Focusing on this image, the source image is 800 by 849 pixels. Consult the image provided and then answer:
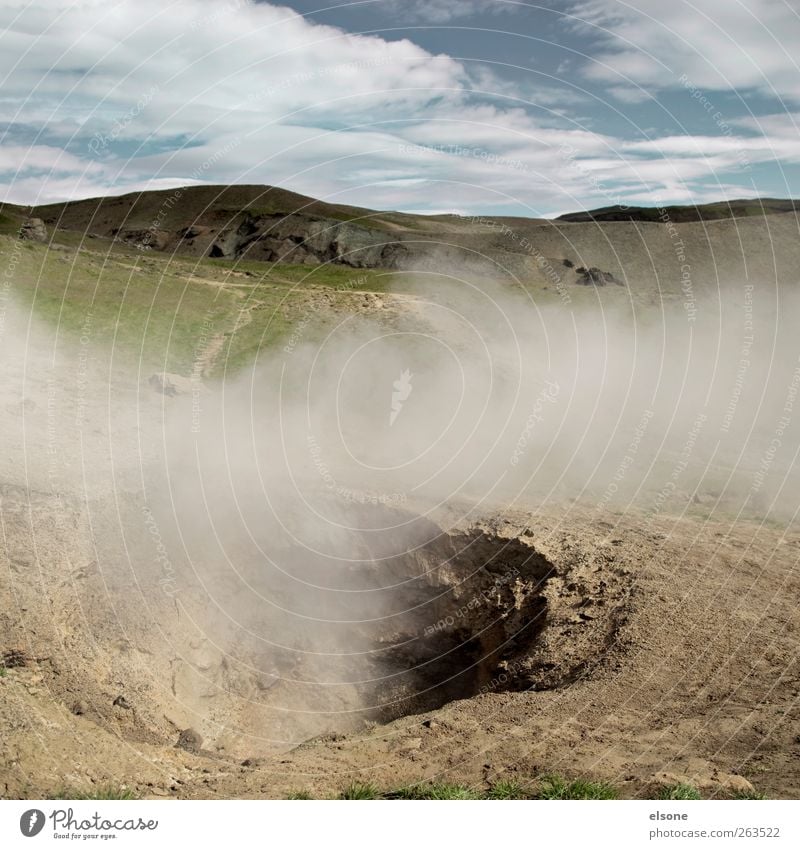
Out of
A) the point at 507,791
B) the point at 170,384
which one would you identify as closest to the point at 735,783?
the point at 507,791

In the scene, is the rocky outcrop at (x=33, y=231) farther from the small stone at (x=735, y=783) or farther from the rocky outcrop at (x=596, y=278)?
the small stone at (x=735, y=783)

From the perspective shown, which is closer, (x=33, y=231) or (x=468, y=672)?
(x=468, y=672)

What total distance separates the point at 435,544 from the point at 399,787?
9.12 metres

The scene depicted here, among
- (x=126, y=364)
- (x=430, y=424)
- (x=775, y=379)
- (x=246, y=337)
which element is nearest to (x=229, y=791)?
(x=430, y=424)

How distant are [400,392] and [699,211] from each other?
78534 mm

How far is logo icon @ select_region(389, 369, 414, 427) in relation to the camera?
27.1 m

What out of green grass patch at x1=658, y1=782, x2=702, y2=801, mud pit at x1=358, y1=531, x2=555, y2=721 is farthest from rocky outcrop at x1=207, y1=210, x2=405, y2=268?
green grass patch at x1=658, y1=782, x2=702, y2=801

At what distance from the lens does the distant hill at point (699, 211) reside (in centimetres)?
7885

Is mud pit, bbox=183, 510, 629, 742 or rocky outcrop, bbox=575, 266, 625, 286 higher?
rocky outcrop, bbox=575, 266, 625, 286

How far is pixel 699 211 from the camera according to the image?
301 ft

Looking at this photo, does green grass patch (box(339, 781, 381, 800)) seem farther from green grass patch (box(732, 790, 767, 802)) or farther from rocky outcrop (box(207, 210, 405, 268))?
rocky outcrop (box(207, 210, 405, 268))
